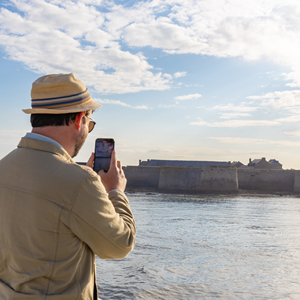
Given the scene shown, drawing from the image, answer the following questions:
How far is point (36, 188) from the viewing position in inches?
49.6

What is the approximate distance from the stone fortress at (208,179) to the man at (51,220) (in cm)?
3576

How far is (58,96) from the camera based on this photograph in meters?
1.41

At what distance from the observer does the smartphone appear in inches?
69.1

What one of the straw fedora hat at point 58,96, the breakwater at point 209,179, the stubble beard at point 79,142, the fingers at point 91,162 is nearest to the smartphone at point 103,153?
the fingers at point 91,162

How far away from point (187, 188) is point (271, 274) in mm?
30459

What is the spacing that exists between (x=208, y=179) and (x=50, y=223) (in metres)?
36.5

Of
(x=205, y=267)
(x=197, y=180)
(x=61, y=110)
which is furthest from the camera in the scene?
(x=197, y=180)

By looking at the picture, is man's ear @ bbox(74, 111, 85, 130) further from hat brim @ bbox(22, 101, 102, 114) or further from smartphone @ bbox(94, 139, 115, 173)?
smartphone @ bbox(94, 139, 115, 173)

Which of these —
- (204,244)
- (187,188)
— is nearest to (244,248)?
(204,244)

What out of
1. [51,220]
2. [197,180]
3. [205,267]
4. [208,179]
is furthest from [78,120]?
[208,179]

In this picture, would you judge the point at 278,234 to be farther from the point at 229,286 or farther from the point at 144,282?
the point at 144,282

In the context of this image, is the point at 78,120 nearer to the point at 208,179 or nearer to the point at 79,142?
the point at 79,142

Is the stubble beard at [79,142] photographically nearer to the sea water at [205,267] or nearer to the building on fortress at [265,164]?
the sea water at [205,267]

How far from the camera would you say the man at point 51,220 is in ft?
4.13
